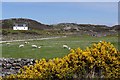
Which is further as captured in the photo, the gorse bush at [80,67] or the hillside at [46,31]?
the hillside at [46,31]

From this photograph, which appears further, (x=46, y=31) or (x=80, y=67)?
(x=46, y=31)

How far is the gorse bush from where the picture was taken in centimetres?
772

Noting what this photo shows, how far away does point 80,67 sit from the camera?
787cm

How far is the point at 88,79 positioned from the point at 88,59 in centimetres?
47

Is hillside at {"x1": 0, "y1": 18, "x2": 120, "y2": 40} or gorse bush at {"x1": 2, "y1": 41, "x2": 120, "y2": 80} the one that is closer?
gorse bush at {"x1": 2, "y1": 41, "x2": 120, "y2": 80}

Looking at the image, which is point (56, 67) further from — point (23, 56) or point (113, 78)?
point (23, 56)

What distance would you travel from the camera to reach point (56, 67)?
7723mm

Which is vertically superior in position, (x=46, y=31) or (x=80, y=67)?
(x=46, y=31)

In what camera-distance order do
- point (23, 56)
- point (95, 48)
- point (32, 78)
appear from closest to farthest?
point (32, 78) → point (95, 48) → point (23, 56)

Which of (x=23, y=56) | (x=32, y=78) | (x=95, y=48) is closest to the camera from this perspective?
(x=32, y=78)

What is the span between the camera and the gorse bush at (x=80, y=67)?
7720mm

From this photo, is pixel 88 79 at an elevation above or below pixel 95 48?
below

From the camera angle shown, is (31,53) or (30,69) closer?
(30,69)

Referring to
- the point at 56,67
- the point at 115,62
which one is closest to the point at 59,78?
the point at 56,67
